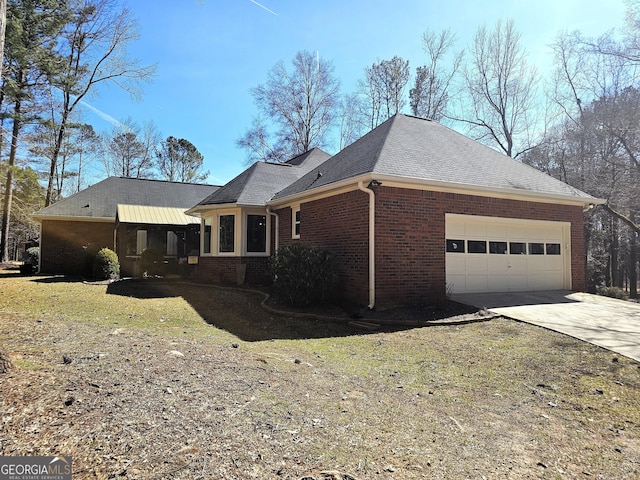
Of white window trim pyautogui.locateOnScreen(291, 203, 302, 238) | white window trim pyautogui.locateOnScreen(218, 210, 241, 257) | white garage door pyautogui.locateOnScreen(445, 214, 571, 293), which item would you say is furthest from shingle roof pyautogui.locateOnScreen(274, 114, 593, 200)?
white window trim pyautogui.locateOnScreen(218, 210, 241, 257)

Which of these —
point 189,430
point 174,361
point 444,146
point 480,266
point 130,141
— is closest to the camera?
point 189,430

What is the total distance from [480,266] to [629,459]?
8.04m

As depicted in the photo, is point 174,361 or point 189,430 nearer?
point 189,430

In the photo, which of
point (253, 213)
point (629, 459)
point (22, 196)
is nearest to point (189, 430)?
point (629, 459)

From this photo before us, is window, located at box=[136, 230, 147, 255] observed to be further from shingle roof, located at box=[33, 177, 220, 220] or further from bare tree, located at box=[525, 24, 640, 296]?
bare tree, located at box=[525, 24, 640, 296]

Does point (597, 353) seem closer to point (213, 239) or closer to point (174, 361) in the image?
point (174, 361)

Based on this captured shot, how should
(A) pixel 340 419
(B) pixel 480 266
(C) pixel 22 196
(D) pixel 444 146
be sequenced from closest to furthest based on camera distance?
(A) pixel 340 419, (B) pixel 480 266, (D) pixel 444 146, (C) pixel 22 196

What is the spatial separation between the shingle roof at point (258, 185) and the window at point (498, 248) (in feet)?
25.9

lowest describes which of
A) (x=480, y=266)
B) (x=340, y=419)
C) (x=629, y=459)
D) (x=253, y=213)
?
(x=629, y=459)

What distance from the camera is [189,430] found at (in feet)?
9.28

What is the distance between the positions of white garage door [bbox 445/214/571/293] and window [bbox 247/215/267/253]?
280 inches

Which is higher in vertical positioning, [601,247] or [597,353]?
[601,247]

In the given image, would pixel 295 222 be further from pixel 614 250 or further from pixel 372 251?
pixel 614 250

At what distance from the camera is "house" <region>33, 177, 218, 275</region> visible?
18.1 m
